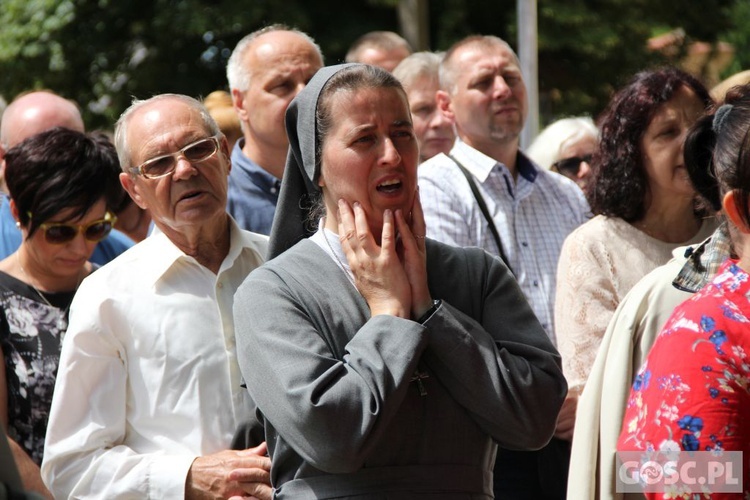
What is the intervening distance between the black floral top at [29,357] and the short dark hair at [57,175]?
316 mm

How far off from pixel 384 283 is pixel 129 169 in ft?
4.57

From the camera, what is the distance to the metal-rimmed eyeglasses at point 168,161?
4164mm

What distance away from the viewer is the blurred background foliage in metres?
13.9

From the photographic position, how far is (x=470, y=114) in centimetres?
576

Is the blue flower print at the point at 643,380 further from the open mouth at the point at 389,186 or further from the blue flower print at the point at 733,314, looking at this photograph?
the open mouth at the point at 389,186

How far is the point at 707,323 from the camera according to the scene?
2787mm

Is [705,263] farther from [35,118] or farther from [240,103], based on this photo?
[35,118]

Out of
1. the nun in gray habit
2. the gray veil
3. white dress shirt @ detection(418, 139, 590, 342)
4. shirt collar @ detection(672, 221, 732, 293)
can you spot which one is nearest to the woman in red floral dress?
the nun in gray habit

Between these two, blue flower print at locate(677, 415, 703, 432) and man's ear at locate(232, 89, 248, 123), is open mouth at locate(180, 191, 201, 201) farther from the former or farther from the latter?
blue flower print at locate(677, 415, 703, 432)

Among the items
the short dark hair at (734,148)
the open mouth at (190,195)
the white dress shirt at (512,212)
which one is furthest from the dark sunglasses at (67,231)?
the short dark hair at (734,148)

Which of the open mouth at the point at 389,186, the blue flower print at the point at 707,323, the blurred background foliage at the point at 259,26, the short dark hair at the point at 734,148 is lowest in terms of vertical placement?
the blurred background foliage at the point at 259,26

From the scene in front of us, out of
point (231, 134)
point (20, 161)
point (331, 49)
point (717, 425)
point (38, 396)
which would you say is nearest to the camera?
point (717, 425)

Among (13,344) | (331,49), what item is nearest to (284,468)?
(13,344)

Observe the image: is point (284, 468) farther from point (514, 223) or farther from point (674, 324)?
point (514, 223)
